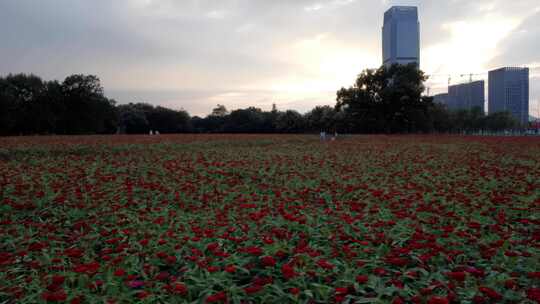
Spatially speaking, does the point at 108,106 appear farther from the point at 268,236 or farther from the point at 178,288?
the point at 178,288

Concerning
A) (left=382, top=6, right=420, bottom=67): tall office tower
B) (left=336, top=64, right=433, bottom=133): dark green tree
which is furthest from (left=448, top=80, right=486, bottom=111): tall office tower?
(left=336, top=64, right=433, bottom=133): dark green tree

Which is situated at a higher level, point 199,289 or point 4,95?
point 4,95

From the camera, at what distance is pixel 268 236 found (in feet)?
12.5

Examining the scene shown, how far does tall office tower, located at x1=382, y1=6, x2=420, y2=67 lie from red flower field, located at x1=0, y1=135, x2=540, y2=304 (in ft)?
470

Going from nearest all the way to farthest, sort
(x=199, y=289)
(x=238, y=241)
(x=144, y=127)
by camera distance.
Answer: (x=199, y=289)
(x=238, y=241)
(x=144, y=127)

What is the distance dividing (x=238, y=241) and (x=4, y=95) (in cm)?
4466

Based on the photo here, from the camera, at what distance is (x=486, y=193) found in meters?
6.34

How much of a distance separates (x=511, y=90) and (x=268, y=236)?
156256 mm

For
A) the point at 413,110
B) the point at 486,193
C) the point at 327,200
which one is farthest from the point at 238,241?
the point at 413,110

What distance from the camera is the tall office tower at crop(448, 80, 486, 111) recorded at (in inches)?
4934

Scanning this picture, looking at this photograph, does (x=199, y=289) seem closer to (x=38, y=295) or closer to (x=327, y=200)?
(x=38, y=295)

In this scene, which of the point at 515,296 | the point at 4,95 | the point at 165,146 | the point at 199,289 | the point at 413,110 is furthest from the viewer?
the point at 413,110

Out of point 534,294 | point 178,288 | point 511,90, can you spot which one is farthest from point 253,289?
point 511,90

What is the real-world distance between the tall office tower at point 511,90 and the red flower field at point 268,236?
145 m
